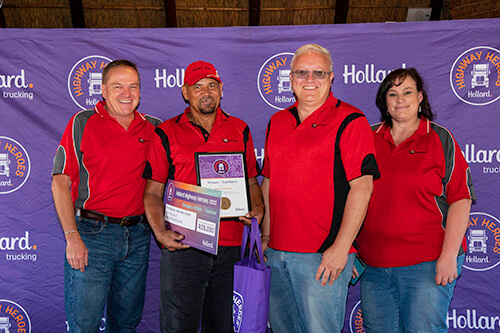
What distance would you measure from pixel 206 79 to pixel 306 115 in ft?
2.03

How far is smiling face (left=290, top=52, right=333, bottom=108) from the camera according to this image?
6.14 ft

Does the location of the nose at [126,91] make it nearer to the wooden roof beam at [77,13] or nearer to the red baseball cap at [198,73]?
the red baseball cap at [198,73]

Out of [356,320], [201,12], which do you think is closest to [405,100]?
[356,320]

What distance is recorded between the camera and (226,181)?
2008mm

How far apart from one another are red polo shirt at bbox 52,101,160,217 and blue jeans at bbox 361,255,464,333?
1.38 m

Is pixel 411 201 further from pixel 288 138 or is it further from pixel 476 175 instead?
pixel 476 175

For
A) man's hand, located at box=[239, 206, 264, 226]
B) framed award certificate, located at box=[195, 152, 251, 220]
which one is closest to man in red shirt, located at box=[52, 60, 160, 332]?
framed award certificate, located at box=[195, 152, 251, 220]

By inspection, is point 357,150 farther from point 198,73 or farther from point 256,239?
point 198,73

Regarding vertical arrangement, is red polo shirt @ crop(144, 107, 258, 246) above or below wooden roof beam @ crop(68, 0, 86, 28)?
below

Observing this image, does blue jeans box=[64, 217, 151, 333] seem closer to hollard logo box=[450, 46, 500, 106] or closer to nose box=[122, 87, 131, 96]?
nose box=[122, 87, 131, 96]

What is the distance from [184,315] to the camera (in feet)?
6.71

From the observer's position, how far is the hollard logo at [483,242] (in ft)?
9.03

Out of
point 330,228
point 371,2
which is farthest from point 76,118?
point 371,2

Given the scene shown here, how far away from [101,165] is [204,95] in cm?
A: 69
